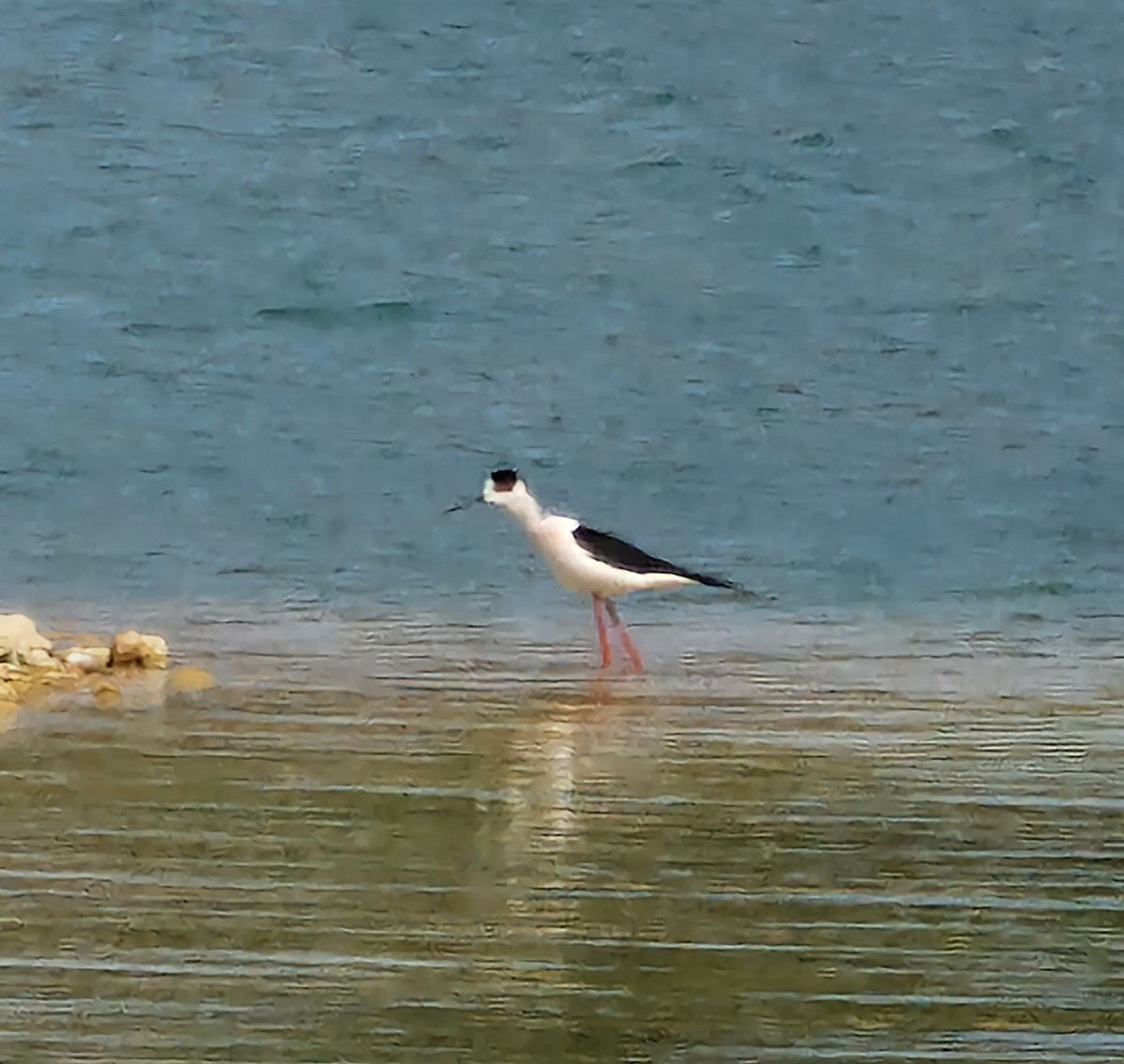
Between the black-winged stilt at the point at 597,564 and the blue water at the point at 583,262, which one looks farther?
the blue water at the point at 583,262

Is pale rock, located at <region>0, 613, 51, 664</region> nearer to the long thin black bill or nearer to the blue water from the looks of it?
the blue water

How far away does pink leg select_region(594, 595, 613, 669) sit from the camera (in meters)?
2.26

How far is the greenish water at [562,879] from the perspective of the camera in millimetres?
1159

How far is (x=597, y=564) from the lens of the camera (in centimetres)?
228

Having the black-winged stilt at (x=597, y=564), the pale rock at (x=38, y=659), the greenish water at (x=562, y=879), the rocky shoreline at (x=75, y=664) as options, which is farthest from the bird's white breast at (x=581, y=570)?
the pale rock at (x=38, y=659)

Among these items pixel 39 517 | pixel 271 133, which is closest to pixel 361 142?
pixel 271 133

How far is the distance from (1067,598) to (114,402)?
127cm

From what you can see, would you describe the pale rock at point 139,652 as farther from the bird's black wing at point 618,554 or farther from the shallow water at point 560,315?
the bird's black wing at point 618,554

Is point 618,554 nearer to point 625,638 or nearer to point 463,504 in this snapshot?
point 625,638

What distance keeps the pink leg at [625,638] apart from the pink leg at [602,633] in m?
0.02

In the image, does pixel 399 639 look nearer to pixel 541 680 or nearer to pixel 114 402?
pixel 541 680

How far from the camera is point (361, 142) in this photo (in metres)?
2.53

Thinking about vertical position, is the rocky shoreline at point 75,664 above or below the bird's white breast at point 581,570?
below

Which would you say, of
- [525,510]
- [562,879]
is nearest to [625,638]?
[525,510]
